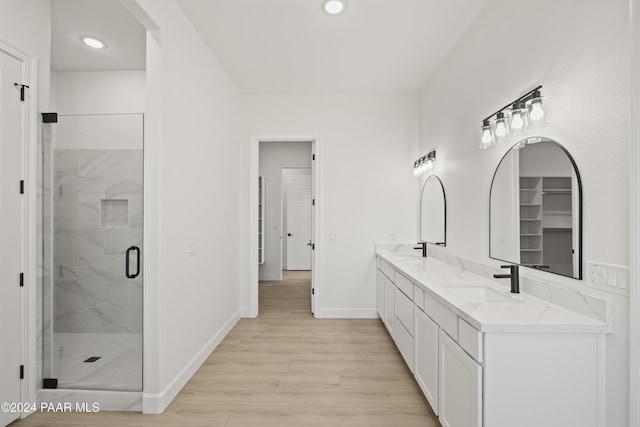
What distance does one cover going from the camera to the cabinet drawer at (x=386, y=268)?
3350 mm

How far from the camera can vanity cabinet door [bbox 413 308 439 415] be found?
2018 millimetres

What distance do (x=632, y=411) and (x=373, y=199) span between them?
3.10 meters

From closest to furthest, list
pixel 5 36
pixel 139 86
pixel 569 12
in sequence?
pixel 569 12 < pixel 5 36 < pixel 139 86

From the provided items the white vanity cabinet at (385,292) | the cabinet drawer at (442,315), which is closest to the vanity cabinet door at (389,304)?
the white vanity cabinet at (385,292)

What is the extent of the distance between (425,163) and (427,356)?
7.23 feet

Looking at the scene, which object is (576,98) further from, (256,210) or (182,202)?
(256,210)

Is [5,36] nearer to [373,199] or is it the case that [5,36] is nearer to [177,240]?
[177,240]

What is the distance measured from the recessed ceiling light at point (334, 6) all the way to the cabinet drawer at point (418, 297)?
214cm

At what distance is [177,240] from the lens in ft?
8.11

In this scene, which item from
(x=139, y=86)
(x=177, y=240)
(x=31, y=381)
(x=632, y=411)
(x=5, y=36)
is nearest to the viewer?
(x=632, y=411)

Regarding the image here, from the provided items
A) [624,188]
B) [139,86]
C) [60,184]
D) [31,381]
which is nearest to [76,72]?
[139,86]

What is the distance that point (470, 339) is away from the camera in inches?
60.5

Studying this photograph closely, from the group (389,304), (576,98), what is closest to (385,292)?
(389,304)

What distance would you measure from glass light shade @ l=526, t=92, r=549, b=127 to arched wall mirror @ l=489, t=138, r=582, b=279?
11cm
